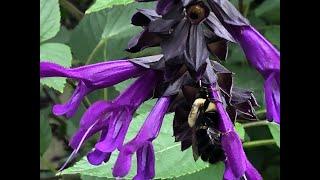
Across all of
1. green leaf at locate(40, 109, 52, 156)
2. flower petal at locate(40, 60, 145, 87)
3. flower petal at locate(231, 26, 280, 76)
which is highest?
flower petal at locate(231, 26, 280, 76)

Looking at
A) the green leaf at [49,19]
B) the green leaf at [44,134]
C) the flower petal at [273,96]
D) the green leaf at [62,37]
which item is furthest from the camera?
the green leaf at [62,37]

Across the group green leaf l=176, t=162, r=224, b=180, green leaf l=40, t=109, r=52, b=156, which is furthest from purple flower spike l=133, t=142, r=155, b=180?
green leaf l=40, t=109, r=52, b=156

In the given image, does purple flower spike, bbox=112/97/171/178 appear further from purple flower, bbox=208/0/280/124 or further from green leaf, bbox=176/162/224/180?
green leaf, bbox=176/162/224/180

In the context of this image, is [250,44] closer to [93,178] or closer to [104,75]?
[104,75]

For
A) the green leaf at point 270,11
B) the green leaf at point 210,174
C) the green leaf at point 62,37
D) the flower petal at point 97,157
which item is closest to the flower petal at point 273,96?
the flower petal at point 97,157

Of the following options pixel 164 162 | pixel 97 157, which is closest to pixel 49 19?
pixel 164 162

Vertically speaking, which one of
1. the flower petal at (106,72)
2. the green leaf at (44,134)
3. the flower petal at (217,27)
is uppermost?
the flower petal at (217,27)

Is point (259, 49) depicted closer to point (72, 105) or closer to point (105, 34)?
point (72, 105)

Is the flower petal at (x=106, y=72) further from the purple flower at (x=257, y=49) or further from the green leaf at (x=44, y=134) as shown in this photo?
the green leaf at (x=44, y=134)
